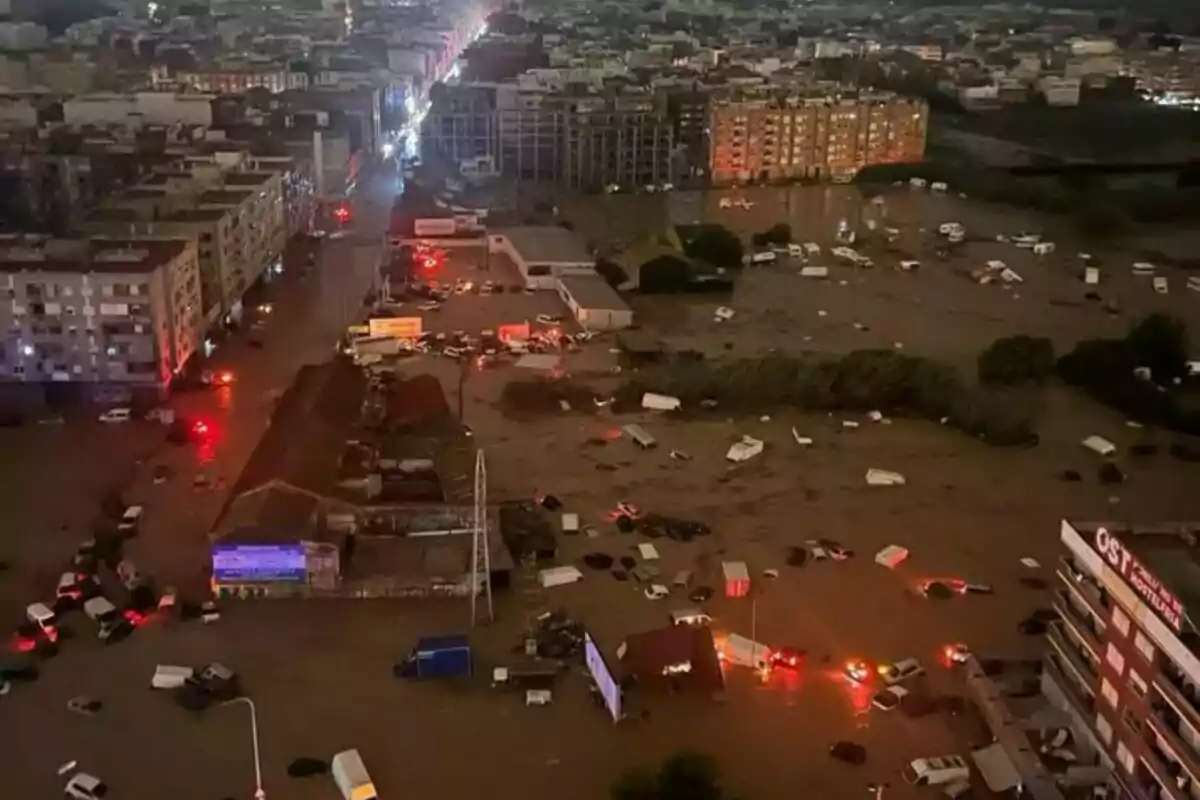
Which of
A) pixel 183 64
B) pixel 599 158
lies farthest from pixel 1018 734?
pixel 183 64

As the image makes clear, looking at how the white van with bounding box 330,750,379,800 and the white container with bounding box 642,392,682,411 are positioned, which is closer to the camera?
the white van with bounding box 330,750,379,800

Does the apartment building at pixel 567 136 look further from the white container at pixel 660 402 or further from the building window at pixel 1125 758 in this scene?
the building window at pixel 1125 758

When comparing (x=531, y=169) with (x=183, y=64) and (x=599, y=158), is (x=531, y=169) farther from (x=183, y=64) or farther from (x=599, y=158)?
(x=183, y=64)

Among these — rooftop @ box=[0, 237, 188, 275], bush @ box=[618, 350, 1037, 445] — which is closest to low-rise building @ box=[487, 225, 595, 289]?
bush @ box=[618, 350, 1037, 445]

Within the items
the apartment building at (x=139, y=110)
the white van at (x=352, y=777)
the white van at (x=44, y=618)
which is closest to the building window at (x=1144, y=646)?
the white van at (x=352, y=777)

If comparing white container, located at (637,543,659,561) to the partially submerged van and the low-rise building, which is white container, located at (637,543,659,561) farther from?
the low-rise building

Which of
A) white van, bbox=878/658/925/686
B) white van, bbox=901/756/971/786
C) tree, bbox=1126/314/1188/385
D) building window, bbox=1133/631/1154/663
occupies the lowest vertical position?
white van, bbox=901/756/971/786
